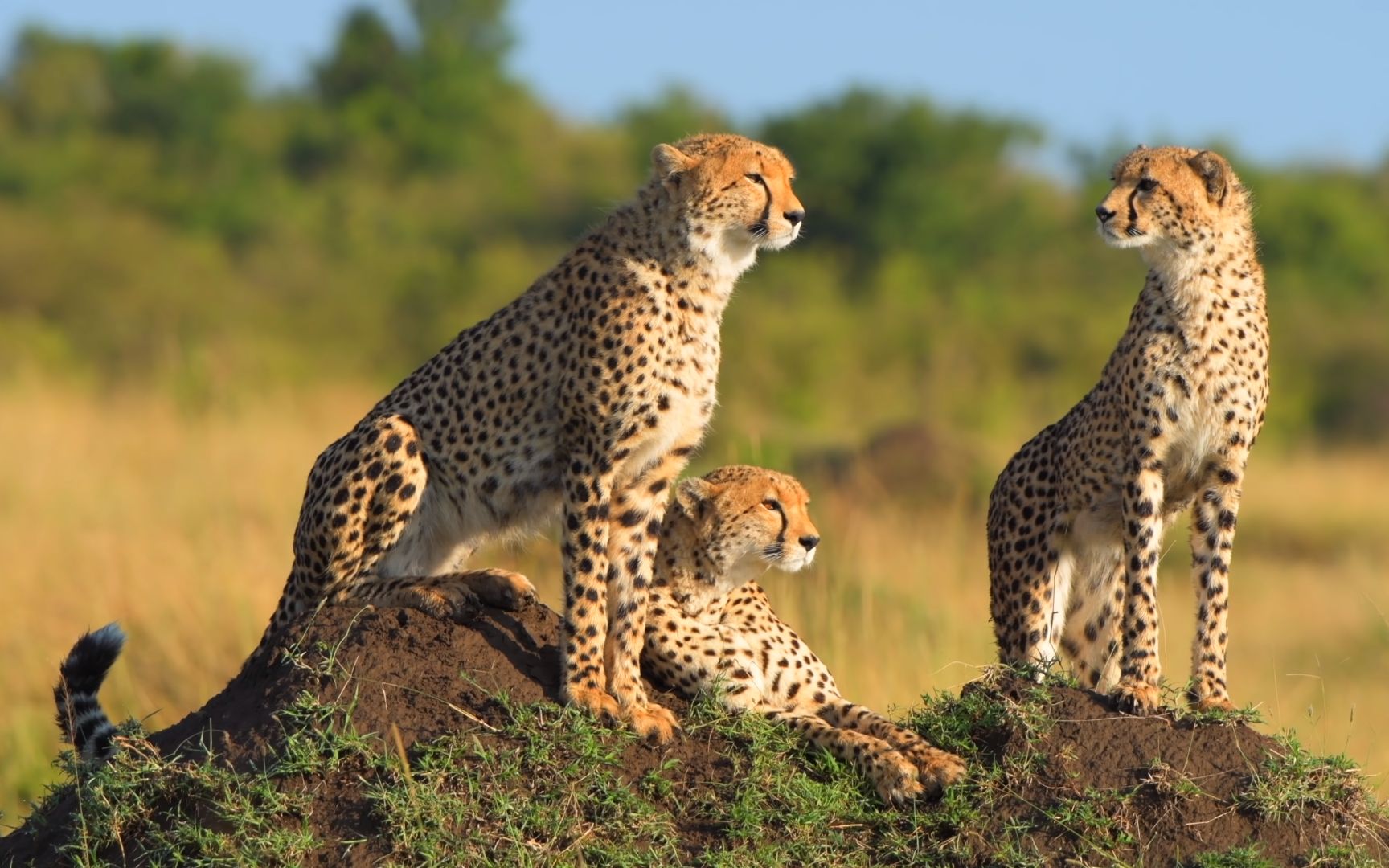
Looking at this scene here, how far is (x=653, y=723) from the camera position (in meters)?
4.13

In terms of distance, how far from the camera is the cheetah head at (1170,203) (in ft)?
14.6

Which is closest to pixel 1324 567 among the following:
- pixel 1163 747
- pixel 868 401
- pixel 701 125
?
Result: pixel 868 401

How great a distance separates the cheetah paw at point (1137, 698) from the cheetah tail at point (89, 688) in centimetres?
221

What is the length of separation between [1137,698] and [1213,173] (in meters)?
1.25

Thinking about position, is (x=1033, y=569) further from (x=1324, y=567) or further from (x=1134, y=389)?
(x=1324, y=567)

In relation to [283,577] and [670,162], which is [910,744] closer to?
[670,162]

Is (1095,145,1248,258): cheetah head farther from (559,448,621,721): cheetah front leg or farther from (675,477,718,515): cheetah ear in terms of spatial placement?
(559,448,621,721): cheetah front leg

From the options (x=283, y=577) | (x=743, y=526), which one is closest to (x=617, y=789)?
(x=743, y=526)

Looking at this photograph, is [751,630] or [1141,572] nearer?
[1141,572]

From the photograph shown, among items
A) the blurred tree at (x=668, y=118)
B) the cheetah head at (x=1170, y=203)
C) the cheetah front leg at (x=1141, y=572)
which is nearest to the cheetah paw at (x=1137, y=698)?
the cheetah front leg at (x=1141, y=572)

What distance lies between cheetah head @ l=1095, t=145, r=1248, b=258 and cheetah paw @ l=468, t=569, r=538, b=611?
156 centimetres

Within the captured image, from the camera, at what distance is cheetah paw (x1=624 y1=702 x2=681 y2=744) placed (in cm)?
411

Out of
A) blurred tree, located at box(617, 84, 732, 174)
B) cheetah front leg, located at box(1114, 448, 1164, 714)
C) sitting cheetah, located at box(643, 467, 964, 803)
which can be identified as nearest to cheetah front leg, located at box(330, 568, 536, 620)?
sitting cheetah, located at box(643, 467, 964, 803)

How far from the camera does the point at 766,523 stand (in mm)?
4785
